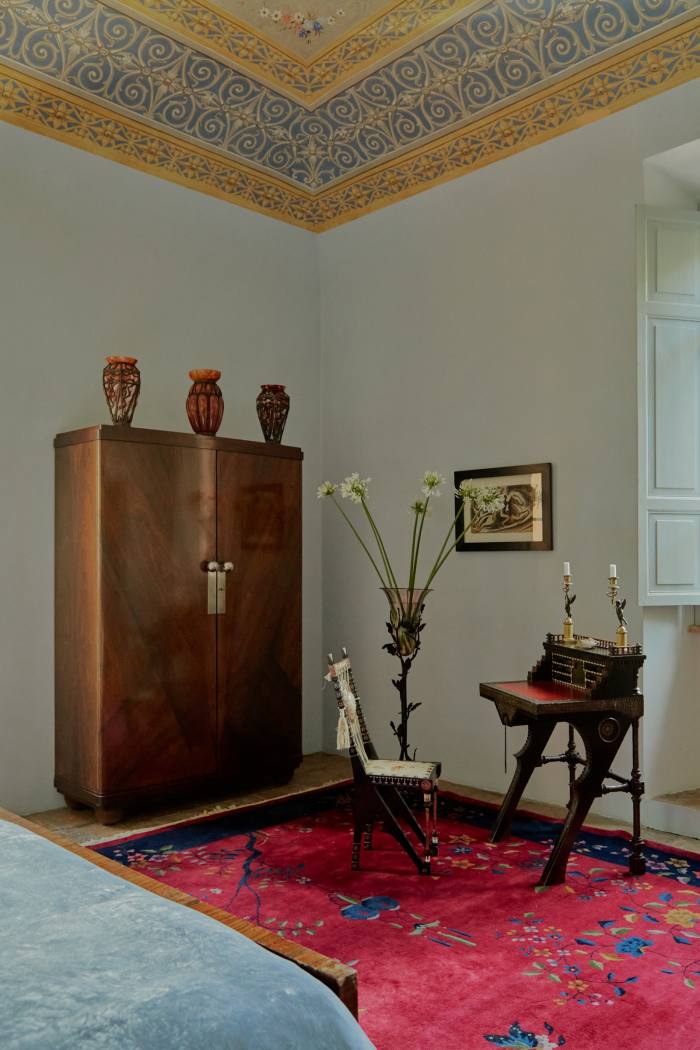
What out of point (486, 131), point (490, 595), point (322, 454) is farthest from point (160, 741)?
point (486, 131)

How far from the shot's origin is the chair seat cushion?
11.8ft

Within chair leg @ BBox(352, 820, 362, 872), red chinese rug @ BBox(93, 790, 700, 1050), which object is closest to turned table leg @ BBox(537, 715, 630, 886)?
red chinese rug @ BBox(93, 790, 700, 1050)

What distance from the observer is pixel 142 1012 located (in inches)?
45.4

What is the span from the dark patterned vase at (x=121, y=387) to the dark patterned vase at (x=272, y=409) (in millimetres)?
850

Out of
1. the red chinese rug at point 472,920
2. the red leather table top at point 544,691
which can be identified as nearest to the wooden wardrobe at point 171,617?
the red chinese rug at point 472,920

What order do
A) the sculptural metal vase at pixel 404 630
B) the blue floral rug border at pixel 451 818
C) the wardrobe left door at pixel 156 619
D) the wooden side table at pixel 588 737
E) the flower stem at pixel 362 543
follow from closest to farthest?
the wooden side table at pixel 588 737 < the blue floral rug border at pixel 451 818 < the wardrobe left door at pixel 156 619 < the sculptural metal vase at pixel 404 630 < the flower stem at pixel 362 543

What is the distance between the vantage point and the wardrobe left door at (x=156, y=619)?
4.27m

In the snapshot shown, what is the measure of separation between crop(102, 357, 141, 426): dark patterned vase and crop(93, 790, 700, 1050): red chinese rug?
6.91 ft

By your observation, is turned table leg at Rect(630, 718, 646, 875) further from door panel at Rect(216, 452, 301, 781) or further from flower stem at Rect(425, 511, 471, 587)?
door panel at Rect(216, 452, 301, 781)

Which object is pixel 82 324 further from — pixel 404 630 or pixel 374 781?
pixel 374 781

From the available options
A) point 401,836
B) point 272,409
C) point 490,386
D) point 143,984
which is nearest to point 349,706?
point 401,836

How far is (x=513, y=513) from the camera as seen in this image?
486 centimetres

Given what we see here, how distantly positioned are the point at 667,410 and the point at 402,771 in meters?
2.29

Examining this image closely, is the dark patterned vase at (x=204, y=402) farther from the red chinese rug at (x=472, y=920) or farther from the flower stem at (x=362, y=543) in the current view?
the red chinese rug at (x=472, y=920)
